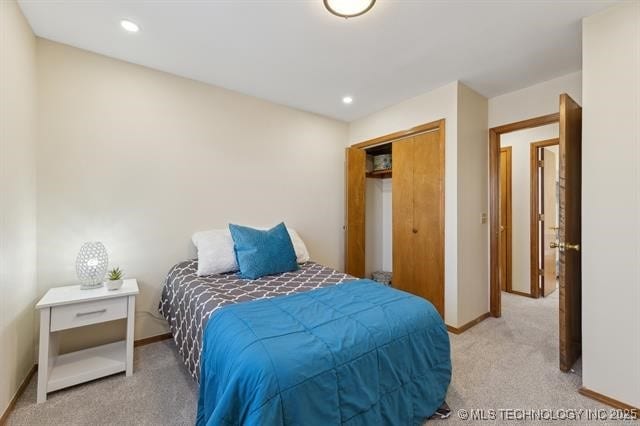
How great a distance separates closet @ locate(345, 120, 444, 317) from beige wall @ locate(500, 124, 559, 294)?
1910mm

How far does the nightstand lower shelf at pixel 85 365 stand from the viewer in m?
1.75

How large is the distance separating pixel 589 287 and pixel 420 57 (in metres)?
2.00

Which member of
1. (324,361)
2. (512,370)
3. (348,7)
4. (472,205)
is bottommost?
(512,370)

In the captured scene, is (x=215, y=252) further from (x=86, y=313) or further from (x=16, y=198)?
(x=16, y=198)

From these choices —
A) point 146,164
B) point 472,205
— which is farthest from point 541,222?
point 146,164

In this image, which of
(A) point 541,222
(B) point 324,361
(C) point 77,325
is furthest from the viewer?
(A) point 541,222

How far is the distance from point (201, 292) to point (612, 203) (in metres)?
2.62

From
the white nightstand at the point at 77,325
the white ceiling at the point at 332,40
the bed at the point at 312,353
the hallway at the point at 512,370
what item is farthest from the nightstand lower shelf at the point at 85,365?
the white ceiling at the point at 332,40

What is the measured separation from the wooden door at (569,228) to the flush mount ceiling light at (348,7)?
147 cm

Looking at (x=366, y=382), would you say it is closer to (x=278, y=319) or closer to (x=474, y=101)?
(x=278, y=319)

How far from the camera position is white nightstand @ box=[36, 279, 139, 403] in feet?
5.49

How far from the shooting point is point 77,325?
5.84 feet

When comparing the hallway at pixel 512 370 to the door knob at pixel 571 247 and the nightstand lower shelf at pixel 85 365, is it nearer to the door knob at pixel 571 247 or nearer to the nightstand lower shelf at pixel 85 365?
the door knob at pixel 571 247

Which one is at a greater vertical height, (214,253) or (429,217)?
(429,217)
